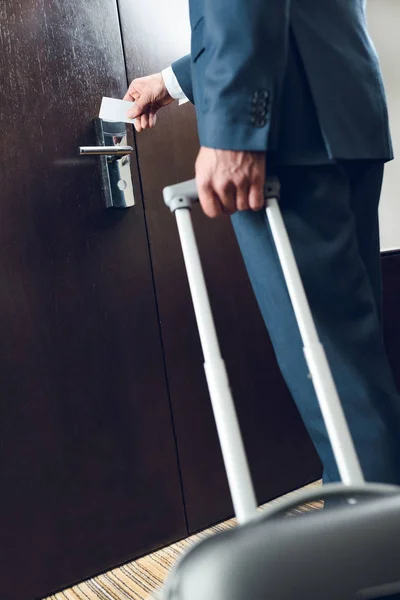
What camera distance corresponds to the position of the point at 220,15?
28.8 inches

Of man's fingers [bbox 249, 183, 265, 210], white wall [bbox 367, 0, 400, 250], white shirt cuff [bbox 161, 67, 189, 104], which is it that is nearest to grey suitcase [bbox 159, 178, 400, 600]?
man's fingers [bbox 249, 183, 265, 210]

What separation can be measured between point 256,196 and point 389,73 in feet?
5.20

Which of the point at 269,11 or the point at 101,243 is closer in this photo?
the point at 269,11

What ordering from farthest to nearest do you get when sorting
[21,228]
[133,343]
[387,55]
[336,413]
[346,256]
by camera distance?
[387,55] < [133,343] < [21,228] < [346,256] < [336,413]

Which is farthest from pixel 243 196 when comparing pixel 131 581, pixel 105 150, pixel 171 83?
pixel 131 581

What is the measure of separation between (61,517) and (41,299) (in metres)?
0.45

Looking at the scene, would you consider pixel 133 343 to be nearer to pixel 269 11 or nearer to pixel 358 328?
pixel 358 328

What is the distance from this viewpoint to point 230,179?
76cm

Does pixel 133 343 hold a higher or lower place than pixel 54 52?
lower

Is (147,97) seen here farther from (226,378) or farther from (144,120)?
(226,378)

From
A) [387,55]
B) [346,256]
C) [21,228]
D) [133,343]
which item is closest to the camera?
[346,256]

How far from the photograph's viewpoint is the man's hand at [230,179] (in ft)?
2.48

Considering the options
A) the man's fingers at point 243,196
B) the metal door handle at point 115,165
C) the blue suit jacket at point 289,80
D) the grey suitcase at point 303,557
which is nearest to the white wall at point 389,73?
the metal door handle at point 115,165

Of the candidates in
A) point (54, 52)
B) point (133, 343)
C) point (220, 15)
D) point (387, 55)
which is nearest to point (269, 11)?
point (220, 15)
